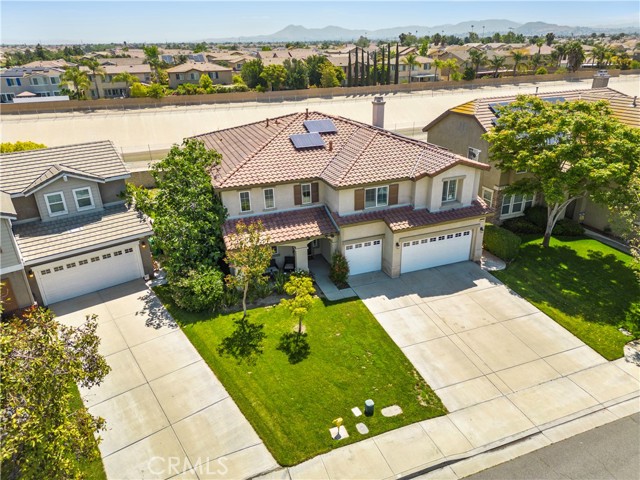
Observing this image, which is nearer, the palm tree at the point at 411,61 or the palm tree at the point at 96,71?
the palm tree at the point at 96,71

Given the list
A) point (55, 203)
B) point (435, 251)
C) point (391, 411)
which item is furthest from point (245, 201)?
point (391, 411)

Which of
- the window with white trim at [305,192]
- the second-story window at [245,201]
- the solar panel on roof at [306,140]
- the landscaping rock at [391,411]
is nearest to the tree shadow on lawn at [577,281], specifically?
the landscaping rock at [391,411]

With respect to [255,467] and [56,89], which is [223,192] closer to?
[255,467]

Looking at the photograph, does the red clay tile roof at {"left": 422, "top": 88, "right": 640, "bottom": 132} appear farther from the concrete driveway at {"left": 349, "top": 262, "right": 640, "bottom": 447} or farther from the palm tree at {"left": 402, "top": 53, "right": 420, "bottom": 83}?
the palm tree at {"left": 402, "top": 53, "right": 420, "bottom": 83}

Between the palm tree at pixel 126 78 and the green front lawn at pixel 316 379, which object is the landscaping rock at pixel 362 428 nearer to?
the green front lawn at pixel 316 379

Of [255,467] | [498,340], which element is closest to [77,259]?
[255,467]

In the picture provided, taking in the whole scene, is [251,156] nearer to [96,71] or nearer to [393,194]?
[393,194]
